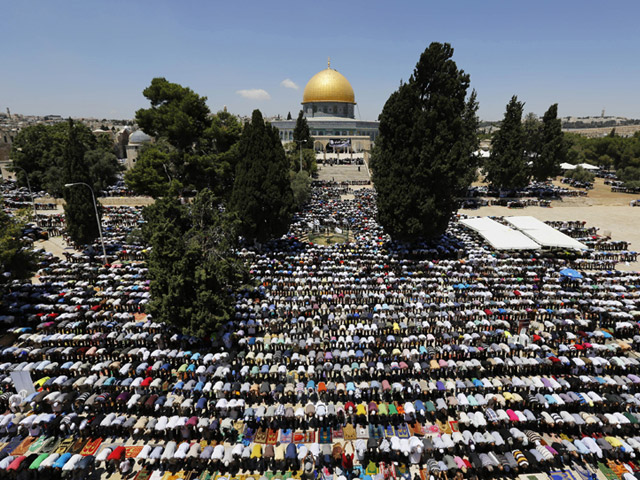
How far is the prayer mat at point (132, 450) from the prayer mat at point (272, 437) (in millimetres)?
4718

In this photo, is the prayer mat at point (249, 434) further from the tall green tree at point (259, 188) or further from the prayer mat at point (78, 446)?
the tall green tree at point (259, 188)

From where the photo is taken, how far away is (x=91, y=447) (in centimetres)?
1221

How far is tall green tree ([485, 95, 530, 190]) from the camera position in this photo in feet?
163

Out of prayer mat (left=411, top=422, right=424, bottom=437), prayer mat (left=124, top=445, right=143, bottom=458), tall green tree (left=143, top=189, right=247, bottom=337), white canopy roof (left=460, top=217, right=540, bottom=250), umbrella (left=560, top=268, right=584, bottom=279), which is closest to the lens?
prayer mat (left=124, top=445, right=143, bottom=458)

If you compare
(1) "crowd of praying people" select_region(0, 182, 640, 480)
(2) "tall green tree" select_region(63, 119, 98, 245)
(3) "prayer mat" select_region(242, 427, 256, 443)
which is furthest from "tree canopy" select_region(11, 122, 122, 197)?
(3) "prayer mat" select_region(242, 427, 256, 443)

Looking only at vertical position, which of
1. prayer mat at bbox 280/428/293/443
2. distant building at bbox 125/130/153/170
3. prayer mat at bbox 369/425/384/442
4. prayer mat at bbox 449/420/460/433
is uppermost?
distant building at bbox 125/130/153/170

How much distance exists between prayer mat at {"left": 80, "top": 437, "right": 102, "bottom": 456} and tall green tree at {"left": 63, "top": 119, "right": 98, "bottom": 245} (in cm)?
2279

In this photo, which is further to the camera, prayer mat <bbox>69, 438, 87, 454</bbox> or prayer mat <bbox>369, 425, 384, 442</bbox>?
prayer mat <bbox>369, 425, 384, 442</bbox>

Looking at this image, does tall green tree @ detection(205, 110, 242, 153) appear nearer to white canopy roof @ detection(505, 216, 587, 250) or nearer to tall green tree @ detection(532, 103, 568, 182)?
white canopy roof @ detection(505, 216, 587, 250)

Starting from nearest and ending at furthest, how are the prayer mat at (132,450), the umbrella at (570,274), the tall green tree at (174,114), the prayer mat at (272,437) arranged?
the prayer mat at (132,450) < the prayer mat at (272,437) < the umbrella at (570,274) < the tall green tree at (174,114)

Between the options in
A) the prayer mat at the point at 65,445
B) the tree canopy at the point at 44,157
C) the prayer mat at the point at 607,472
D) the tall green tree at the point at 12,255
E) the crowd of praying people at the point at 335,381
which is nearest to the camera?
the prayer mat at the point at 607,472

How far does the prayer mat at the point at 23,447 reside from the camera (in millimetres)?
11948

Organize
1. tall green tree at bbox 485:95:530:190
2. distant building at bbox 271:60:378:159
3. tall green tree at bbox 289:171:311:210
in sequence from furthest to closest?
distant building at bbox 271:60:378:159, tall green tree at bbox 485:95:530:190, tall green tree at bbox 289:171:311:210

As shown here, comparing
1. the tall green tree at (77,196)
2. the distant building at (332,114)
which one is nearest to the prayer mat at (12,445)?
the tall green tree at (77,196)
